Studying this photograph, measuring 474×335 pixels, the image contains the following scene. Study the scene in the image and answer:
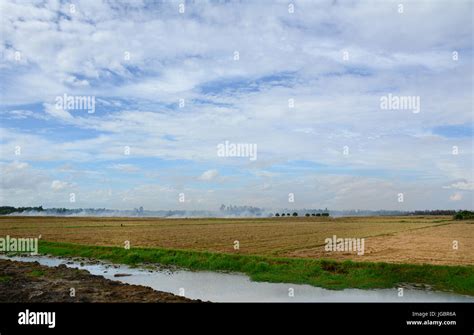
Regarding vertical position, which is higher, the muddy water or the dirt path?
the dirt path

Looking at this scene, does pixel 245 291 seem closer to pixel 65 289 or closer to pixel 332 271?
pixel 332 271

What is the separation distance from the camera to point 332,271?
76.9 ft

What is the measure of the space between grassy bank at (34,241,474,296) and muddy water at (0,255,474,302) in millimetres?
972

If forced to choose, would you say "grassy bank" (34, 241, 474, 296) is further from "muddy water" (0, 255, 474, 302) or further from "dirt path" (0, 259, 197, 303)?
"dirt path" (0, 259, 197, 303)

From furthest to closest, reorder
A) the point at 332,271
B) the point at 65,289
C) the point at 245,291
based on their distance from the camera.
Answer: the point at 332,271, the point at 245,291, the point at 65,289

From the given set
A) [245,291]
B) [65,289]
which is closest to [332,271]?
[245,291]

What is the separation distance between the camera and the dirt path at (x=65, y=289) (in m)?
17.0

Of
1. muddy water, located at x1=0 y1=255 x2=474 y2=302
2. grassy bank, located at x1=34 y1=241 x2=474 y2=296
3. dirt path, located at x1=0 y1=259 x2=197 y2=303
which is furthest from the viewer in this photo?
grassy bank, located at x1=34 y1=241 x2=474 y2=296

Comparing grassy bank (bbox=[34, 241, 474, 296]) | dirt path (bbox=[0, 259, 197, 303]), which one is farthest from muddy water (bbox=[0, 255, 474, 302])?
dirt path (bbox=[0, 259, 197, 303])

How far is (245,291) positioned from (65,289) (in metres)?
8.41

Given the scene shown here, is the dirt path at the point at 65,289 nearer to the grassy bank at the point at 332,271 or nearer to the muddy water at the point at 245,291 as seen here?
the muddy water at the point at 245,291

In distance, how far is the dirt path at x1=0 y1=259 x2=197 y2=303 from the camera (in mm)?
16984
